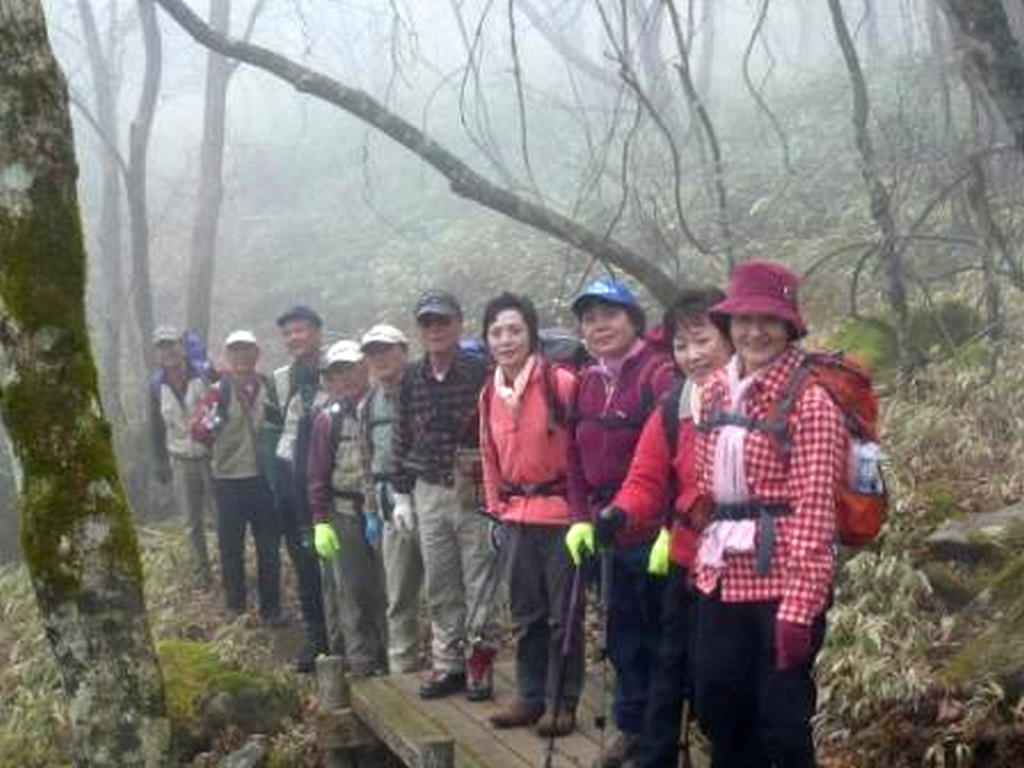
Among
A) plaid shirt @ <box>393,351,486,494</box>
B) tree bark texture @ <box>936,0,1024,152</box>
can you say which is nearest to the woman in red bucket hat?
plaid shirt @ <box>393,351,486,494</box>

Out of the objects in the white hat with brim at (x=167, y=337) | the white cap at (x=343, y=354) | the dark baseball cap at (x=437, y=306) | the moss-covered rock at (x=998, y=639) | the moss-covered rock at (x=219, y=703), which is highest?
the dark baseball cap at (x=437, y=306)

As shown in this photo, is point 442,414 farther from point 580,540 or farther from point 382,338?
point 580,540

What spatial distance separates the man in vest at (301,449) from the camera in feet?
29.4

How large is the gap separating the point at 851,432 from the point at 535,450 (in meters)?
2.02

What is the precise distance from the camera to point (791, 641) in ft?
13.7

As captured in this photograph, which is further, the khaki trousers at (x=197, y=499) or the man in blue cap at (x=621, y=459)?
the khaki trousers at (x=197, y=499)

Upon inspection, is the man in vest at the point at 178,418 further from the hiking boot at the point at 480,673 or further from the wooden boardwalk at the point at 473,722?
the hiking boot at the point at 480,673

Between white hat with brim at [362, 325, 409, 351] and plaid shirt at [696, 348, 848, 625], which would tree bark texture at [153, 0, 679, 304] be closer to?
white hat with brim at [362, 325, 409, 351]

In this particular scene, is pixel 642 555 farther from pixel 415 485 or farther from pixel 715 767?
pixel 415 485

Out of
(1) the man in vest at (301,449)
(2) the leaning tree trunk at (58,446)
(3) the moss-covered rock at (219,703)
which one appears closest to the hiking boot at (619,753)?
(2) the leaning tree trunk at (58,446)

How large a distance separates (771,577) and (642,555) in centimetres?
114

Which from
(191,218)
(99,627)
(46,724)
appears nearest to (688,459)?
(99,627)

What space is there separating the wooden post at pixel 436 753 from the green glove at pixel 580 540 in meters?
0.97

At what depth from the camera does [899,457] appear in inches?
352
